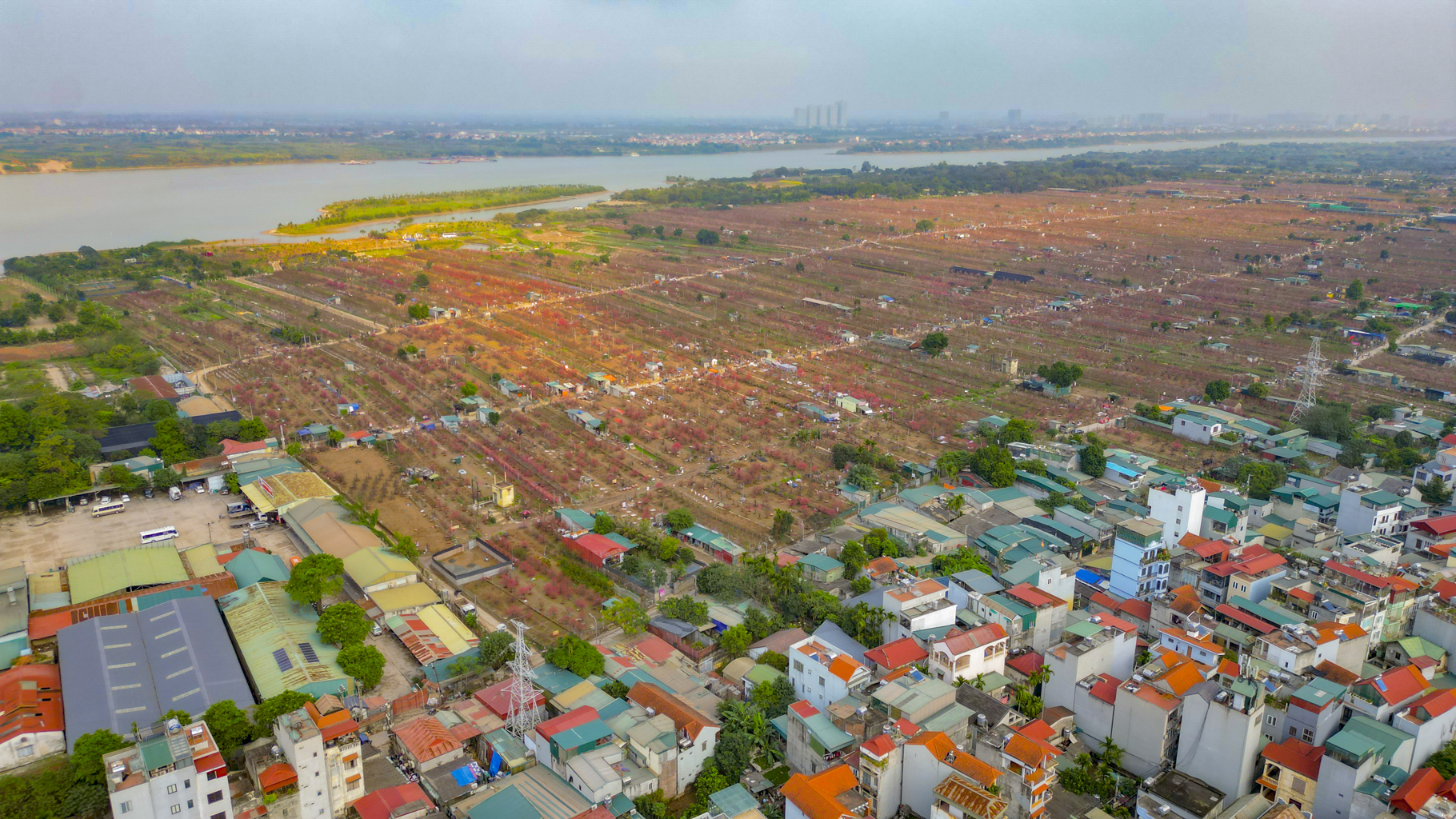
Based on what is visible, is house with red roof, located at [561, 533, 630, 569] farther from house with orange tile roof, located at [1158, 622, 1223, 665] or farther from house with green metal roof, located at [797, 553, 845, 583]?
house with orange tile roof, located at [1158, 622, 1223, 665]

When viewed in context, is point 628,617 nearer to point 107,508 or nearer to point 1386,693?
point 1386,693

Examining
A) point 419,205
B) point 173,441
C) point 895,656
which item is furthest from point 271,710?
point 419,205

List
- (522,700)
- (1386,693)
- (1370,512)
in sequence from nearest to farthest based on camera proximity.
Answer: (1386,693), (522,700), (1370,512)

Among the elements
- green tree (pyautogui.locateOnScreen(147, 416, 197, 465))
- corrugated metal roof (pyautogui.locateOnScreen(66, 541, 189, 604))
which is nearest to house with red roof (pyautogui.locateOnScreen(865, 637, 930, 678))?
corrugated metal roof (pyautogui.locateOnScreen(66, 541, 189, 604))

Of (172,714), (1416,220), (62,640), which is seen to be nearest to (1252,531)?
(172,714)

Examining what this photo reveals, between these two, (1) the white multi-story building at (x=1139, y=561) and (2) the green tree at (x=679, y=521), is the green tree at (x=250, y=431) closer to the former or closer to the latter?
(2) the green tree at (x=679, y=521)

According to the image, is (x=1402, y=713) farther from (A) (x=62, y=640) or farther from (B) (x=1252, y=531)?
(A) (x=62, y=640)
